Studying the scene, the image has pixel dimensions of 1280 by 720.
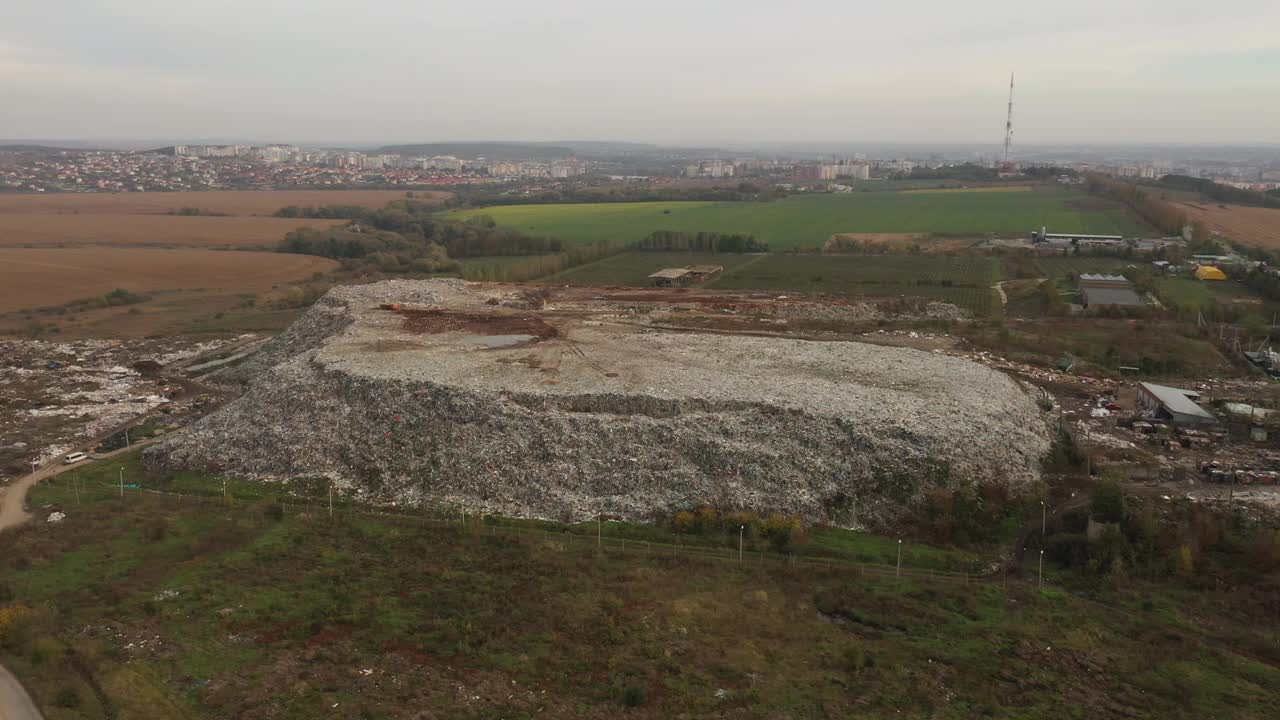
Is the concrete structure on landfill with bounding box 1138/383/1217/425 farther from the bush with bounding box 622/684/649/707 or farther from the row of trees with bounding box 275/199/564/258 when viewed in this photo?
the row of trees with bounding box 275/199/564/258

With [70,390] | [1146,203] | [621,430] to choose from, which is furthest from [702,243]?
[1146,203]

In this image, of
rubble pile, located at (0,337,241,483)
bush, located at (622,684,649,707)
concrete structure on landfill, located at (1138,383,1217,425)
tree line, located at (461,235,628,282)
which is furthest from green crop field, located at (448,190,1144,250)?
bush, located at (622,684,649,707)

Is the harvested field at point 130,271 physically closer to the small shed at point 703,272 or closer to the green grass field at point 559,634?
the small shed at point 703,272

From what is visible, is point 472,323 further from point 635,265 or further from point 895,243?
point 895,243

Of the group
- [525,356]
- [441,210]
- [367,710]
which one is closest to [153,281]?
[525,356]

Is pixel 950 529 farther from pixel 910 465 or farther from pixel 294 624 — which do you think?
pixel 294 624

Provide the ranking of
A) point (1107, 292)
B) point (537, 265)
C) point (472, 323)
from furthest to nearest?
1. point (537, 265)
2. point (1107, 292)
3. point (472, 323)
